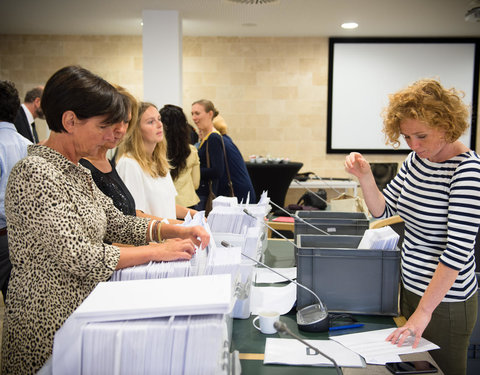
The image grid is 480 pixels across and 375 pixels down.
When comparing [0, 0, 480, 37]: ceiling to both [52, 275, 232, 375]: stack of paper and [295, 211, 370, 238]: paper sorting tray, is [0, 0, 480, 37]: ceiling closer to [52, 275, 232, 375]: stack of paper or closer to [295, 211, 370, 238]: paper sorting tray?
[295, 211, 370, 238]: paper sorting tray

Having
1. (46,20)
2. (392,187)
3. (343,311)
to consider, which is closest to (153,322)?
(343,311)

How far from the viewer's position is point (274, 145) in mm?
6672

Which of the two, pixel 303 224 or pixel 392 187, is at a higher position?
pixel 392 187

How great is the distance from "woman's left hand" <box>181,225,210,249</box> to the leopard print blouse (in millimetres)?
282

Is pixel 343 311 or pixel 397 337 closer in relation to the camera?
pixel 397 337

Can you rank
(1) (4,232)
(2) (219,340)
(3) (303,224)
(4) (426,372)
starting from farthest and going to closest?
(1) (4,232), (3) (303,224), (4) (426,372), (2) (219,340)

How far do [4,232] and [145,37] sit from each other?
10.9 feet

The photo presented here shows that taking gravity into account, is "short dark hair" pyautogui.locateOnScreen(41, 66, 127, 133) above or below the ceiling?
below

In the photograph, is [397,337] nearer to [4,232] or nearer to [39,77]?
[4,232]

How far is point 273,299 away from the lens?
64.9 inches

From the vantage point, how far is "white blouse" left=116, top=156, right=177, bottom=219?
2.26 m

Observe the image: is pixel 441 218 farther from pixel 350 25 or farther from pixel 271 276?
pixel 350 25

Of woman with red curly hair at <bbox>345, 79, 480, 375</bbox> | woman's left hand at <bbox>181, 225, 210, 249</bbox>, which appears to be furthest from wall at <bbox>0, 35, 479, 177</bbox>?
woman's left hand at <bbox>181, 225, 210, 249</bbox>

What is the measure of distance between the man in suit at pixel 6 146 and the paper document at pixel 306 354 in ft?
5.81
